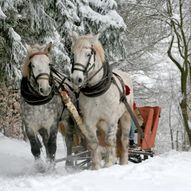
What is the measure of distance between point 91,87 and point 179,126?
23.1 metres

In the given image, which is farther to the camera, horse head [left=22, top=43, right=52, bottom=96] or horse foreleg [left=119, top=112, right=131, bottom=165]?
horse foreleg [left=119, top=112, right=131, bottom=165]

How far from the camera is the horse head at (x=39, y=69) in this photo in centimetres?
660

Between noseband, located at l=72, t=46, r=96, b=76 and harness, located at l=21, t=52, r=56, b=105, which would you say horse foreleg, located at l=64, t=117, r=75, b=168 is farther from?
noseband, located at l=72, t=46, r=96, b=76

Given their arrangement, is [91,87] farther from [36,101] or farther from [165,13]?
[165,13]

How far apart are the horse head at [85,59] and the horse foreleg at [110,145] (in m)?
0.78

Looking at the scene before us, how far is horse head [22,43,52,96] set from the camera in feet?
21.6

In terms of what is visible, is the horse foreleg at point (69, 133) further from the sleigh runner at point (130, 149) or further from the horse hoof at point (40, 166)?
the horse hoof at point (40, 166)

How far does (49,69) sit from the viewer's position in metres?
6.79

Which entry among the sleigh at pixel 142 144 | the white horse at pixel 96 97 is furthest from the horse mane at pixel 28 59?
the sleigh at pixel 142 144

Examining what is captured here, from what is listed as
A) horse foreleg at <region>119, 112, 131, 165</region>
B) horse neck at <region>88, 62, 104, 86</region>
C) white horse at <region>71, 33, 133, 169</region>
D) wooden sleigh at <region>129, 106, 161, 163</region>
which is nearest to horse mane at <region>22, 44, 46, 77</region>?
white horse at <region>71, 33, 133, 169</region>

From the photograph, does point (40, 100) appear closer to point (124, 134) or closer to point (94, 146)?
point (94, 146)

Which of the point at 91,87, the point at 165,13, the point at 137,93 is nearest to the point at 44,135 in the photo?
the point at 91,87

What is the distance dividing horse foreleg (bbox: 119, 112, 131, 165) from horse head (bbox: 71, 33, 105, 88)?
1701 mm

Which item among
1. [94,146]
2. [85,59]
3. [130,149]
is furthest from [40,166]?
[130,149]
